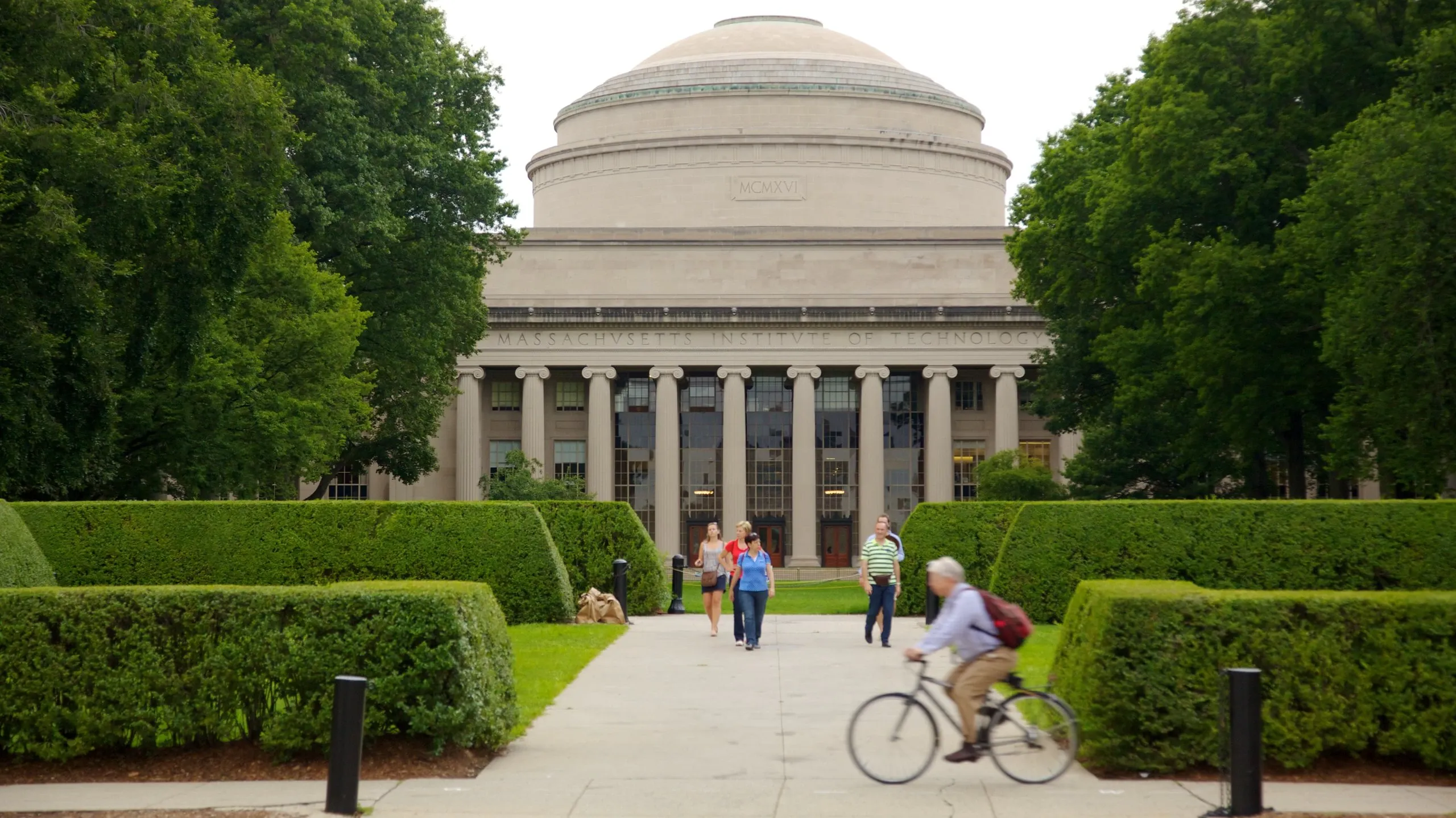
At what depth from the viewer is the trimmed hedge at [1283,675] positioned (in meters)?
13.5

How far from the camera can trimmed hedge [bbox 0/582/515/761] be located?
13977 mm

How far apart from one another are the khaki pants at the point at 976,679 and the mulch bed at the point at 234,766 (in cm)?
411

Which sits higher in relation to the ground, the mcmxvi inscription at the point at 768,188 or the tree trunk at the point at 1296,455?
the mcmxvi inscription at the point at 768,188

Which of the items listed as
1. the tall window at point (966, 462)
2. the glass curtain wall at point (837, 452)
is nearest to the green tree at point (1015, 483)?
the tall window at point (966, 462)

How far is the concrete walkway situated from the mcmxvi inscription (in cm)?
6757

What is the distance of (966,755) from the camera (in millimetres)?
13516

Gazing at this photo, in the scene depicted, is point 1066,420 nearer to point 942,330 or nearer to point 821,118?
point 942,330

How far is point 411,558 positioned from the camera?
28.9 meters

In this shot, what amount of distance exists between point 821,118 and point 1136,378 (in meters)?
47.3

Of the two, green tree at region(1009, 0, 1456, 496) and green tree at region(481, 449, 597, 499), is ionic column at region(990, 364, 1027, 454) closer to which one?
green tree at region(481, 449, 597, 499)

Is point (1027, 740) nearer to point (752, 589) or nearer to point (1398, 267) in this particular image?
point (752, 589)

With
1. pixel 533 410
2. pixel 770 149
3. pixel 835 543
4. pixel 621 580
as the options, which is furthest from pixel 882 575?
pixel 770 149

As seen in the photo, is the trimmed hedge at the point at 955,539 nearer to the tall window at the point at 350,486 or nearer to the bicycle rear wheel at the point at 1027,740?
the bicycle rear wheel at the point at 1027,740

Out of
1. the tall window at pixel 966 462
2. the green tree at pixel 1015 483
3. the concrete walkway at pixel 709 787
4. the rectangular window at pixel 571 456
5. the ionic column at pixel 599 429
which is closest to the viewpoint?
the concrete walkway at pixel 709 787
